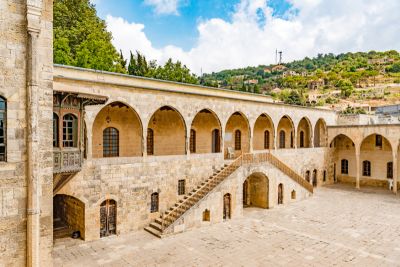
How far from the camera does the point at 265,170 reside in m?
18.7

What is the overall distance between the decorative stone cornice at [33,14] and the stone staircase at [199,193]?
979 centimetres

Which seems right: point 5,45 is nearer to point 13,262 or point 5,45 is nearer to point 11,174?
point 11,174

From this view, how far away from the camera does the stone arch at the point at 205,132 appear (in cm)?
1973

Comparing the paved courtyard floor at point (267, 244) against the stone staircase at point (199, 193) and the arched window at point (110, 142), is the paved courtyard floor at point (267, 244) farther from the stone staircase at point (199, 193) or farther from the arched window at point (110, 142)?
the arched window at point (110, 142)

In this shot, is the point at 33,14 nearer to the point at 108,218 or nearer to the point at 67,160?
the point at 67,160

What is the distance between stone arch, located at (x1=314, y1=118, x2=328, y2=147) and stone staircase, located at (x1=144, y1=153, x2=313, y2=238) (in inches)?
401

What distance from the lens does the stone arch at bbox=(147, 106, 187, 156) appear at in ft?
57.1

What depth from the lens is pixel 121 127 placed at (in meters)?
15.8

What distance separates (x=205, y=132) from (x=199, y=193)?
557 cm

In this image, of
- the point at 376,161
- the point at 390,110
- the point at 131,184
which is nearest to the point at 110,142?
the point at 131,184

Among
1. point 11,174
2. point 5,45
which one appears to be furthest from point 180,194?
point 5,45

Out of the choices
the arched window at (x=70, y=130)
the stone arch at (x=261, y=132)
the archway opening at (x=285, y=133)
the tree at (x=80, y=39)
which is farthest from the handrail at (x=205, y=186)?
the tree at (x=80, y=39)

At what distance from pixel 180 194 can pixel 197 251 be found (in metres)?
4.53

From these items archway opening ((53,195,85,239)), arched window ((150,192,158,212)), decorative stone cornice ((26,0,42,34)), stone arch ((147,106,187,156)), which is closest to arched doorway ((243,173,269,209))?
stone arch ((147,106,187,156))
